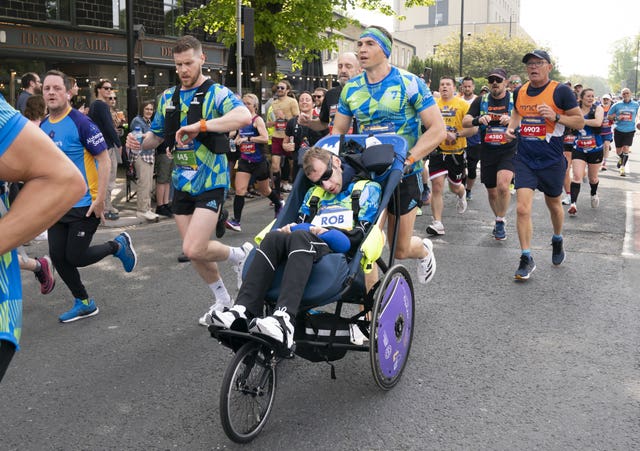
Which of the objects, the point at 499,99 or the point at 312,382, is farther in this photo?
the point at 499,99

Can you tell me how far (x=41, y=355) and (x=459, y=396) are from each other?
2745mm

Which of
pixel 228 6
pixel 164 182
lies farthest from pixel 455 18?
pixel 164 182

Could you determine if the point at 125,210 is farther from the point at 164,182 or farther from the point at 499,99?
the point at 499,99

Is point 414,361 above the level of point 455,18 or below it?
below

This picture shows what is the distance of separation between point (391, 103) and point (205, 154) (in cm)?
144

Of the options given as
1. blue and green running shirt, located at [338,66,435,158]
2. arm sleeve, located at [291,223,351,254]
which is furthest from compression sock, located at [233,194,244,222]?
arm sleeve, located at [291,223,351,254]

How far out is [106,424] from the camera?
362cm

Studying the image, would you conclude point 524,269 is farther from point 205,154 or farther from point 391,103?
point 205,154

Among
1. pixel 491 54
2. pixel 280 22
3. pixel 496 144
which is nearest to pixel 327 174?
pixel 496 144

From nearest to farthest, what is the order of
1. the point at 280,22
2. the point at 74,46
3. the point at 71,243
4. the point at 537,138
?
1. the point at 71,243
2. the point at 537,138
3. the point at 74,46
4. the point at 280,22

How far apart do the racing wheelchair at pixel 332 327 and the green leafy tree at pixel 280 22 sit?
51.7ft

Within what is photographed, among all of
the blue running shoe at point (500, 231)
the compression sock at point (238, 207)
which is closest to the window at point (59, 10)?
the compression sock at point (238, 207)

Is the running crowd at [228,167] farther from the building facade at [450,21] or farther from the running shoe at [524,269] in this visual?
the building facade at [450,21]

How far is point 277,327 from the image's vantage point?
330 centimetres
